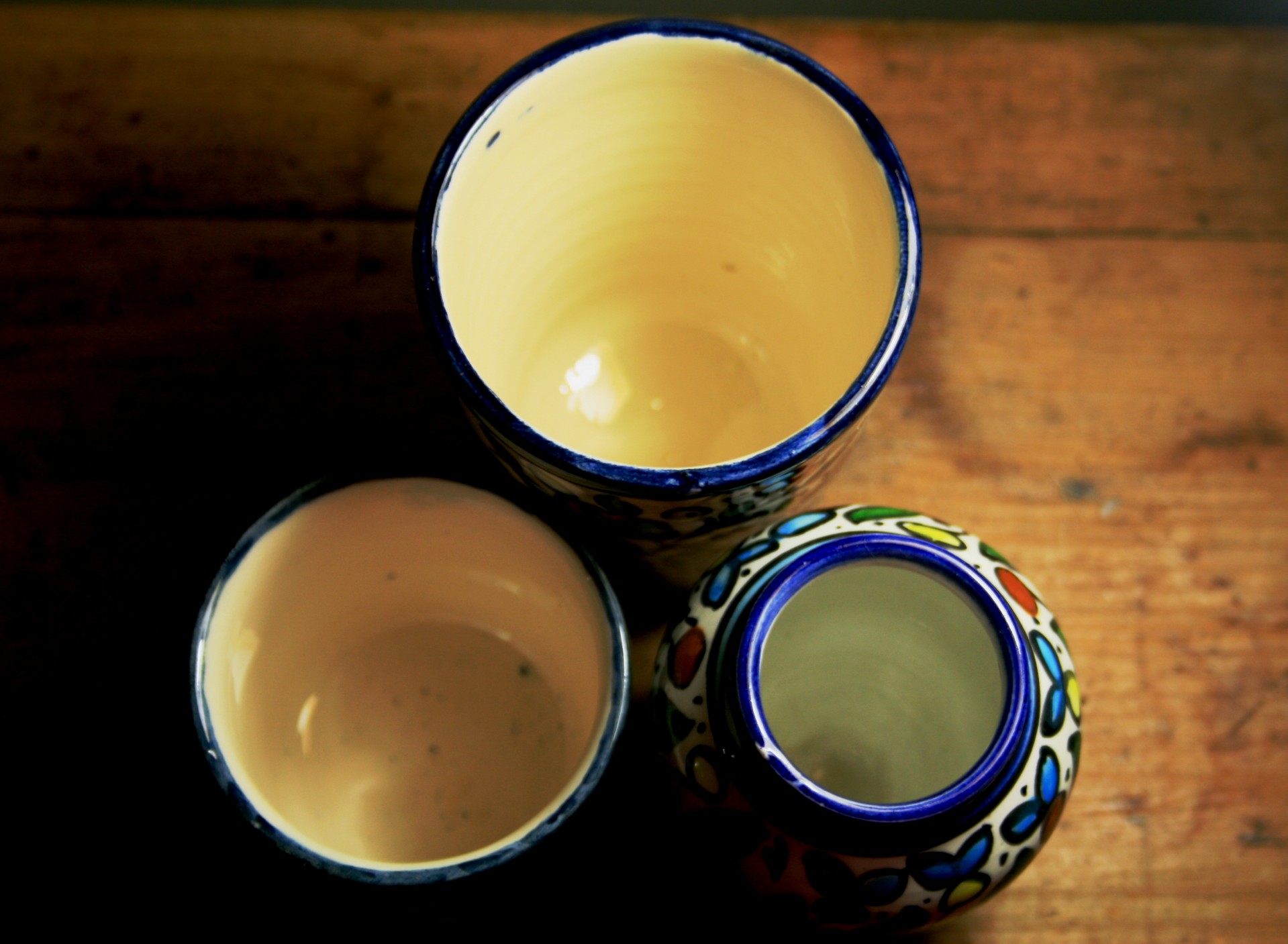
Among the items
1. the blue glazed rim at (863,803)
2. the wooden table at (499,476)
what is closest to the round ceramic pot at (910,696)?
→ the blue glazed rim at (863,803)

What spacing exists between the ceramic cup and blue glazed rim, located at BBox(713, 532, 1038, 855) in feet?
0.12

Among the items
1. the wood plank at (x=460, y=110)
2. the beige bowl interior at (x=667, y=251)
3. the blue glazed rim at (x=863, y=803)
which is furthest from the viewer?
the wood plank at (x=460, y=110)

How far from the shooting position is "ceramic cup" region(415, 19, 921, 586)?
1.34 feet

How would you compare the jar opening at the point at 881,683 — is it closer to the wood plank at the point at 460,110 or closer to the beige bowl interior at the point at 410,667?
the beige bowl interior at the point at 410,667

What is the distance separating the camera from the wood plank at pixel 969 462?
52 centimetres

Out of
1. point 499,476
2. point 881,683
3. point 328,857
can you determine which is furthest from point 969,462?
point 328,857

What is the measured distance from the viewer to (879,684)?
500mm

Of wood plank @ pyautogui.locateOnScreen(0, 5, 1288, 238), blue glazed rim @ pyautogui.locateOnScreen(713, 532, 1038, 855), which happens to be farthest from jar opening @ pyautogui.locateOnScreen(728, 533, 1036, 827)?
wood plank @ pyautogui.locateOnScreen(0, 5, 1288, 238)

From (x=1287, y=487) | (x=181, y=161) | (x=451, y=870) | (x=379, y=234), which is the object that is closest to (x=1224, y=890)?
(x=1287, y=487)

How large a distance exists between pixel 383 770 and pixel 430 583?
9 cm

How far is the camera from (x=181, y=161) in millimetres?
592

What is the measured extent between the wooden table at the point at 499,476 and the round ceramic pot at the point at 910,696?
102mm

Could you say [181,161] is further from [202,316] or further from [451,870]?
[451,870]

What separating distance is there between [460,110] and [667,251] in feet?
0.47
